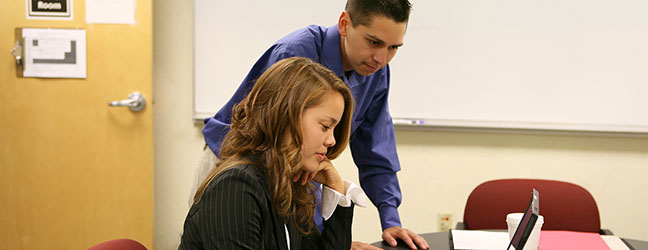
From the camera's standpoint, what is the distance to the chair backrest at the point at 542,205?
224 cm

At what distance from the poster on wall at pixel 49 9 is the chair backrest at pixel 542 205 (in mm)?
1989

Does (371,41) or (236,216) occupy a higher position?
(371,41)

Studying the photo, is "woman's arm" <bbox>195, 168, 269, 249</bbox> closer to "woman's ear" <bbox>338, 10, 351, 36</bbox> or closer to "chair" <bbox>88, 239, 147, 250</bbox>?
"chair" <bbox>88, 239, 147, 250</bbox>

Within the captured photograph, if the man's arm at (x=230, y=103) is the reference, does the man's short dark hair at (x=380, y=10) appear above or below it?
above

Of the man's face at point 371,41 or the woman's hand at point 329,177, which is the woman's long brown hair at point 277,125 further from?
the man's face at point 371,41

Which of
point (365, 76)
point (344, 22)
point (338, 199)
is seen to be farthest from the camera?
point (365, 76)

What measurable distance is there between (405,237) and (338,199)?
26 cm

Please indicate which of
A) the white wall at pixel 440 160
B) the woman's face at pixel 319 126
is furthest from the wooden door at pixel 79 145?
the woman's face at pixel 319 126

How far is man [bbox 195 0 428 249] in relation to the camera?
156 cm

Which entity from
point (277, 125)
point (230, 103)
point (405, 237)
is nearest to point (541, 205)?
point (405, 237)

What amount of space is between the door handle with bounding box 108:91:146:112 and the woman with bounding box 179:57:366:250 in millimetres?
1627

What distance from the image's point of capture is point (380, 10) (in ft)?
5.06

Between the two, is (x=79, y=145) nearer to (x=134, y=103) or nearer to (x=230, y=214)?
(x=134, y=103)

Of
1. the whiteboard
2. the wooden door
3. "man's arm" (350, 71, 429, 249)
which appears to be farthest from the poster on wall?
"man's arm" (350, 71, 429, 249)
